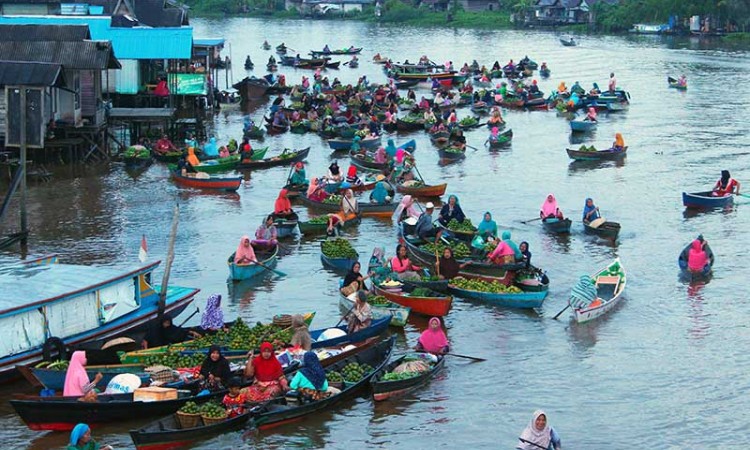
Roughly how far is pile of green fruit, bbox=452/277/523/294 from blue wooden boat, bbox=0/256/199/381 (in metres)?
6.01

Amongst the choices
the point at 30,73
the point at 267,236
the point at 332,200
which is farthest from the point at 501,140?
the point at 267,236

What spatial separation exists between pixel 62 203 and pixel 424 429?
19064mm

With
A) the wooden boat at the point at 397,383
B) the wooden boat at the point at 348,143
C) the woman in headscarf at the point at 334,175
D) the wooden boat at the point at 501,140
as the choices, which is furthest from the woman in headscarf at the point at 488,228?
the wooden boat at the point at 501,140

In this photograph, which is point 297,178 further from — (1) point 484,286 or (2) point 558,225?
(1) point 484,286

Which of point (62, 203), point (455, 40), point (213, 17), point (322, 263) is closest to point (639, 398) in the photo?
point (322, 263)

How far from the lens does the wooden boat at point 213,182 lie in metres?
36.8

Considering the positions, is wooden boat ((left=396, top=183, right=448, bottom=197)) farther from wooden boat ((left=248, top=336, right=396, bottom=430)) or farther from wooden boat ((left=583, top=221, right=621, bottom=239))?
wooden boat ((left=248, top=336, right=396, bottom=430))

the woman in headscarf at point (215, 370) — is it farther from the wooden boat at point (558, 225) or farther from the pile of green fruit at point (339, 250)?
the wooden boat at point (558, 225)

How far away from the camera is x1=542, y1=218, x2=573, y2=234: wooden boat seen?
3142 cm

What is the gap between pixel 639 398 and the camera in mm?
20562

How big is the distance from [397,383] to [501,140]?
93.4 ft

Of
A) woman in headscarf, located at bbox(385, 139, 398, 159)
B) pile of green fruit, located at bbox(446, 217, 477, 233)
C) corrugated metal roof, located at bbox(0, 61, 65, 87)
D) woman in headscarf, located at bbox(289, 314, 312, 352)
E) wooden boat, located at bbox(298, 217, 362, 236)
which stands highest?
corrugated metal roof, located at bbox(0, 61, 65, 87)

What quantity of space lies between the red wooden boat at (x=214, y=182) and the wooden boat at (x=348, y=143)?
323 inches

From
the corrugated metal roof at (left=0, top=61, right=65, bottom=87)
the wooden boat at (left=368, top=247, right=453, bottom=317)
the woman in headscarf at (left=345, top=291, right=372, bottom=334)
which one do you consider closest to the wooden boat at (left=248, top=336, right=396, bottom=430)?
the woman in headscarf at (left=345, top=291, right=372, bottom=334)
